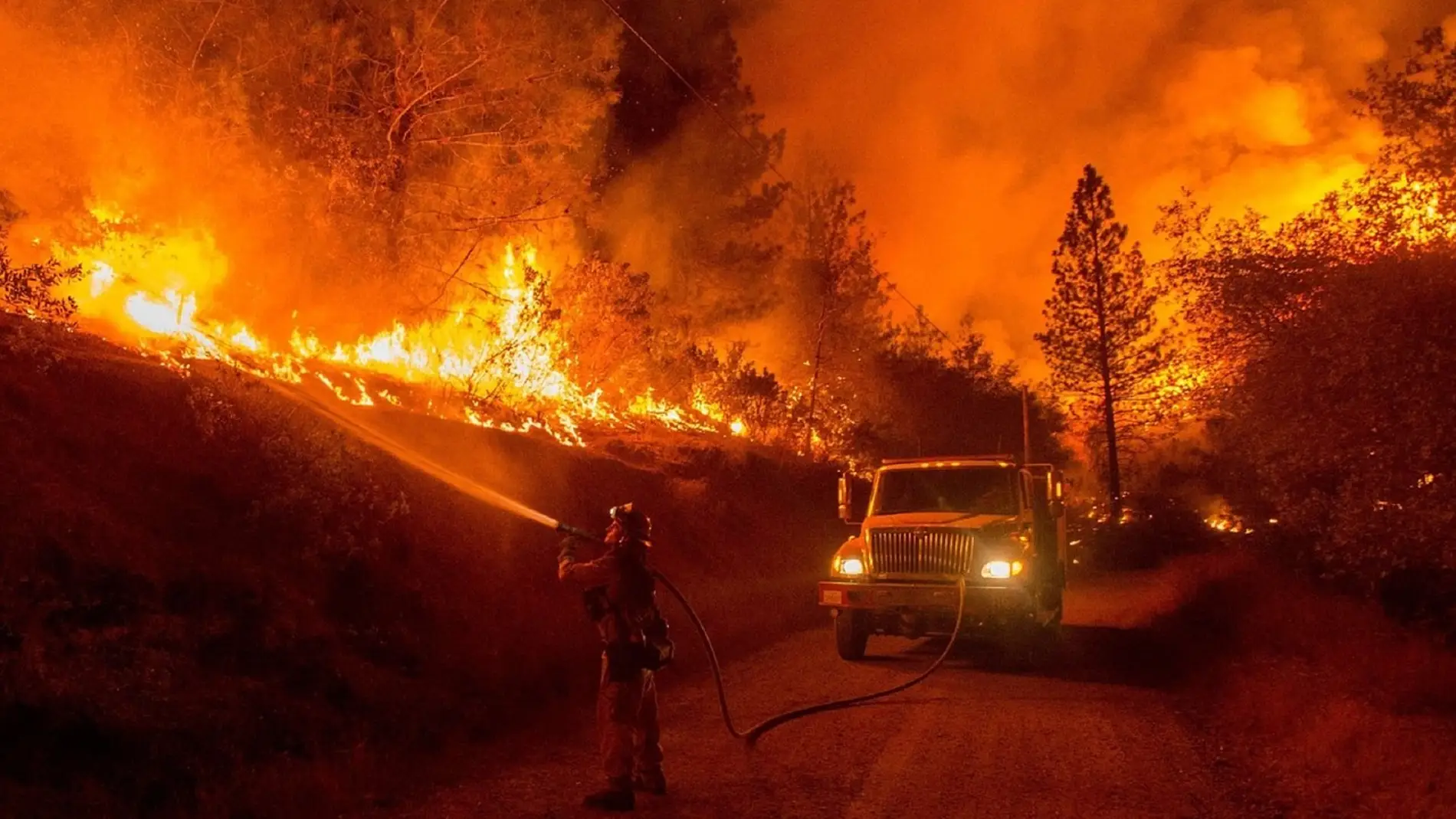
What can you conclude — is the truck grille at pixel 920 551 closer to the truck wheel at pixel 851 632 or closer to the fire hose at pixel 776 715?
the fire hose at pixel 776 715

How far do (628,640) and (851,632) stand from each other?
244 inches

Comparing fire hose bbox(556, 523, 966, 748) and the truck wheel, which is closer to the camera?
fire hose bbox(556, 523, 966, 748)

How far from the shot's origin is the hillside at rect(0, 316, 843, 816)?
6191mm

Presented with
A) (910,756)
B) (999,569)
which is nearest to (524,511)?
(910,756)

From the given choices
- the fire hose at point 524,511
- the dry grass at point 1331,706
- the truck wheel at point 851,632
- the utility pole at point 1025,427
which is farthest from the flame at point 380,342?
the utility pole at point 1025,427

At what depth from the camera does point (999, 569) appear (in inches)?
459

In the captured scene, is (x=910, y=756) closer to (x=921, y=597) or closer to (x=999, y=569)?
(x=921, y=597)

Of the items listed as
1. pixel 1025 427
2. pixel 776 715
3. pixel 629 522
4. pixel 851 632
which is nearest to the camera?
pixel 629 522

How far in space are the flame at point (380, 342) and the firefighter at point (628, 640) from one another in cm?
718

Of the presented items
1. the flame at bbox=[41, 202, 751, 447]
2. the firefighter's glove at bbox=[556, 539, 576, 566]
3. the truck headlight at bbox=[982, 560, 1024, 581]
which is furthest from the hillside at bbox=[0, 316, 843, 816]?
the truck headlight at bbox=[982, 560, 1024, 581]

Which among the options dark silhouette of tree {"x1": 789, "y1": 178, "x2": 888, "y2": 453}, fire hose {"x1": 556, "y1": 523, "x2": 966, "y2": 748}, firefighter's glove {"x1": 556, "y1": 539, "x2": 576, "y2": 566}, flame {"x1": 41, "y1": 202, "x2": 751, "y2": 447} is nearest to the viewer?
firefighter's glove {"x1": 556, "y1": 539, "x2": 576, "y2": 566}

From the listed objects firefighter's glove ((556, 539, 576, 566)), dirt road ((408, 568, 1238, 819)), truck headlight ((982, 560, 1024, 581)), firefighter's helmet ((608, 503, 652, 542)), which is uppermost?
firefighter's helmet ((608, 503, 652, 542))

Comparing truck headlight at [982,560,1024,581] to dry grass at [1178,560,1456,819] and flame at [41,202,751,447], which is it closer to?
dry grass at [1178,560,1456,819]

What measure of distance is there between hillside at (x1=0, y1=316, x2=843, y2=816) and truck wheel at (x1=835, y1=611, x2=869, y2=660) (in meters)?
1.84
